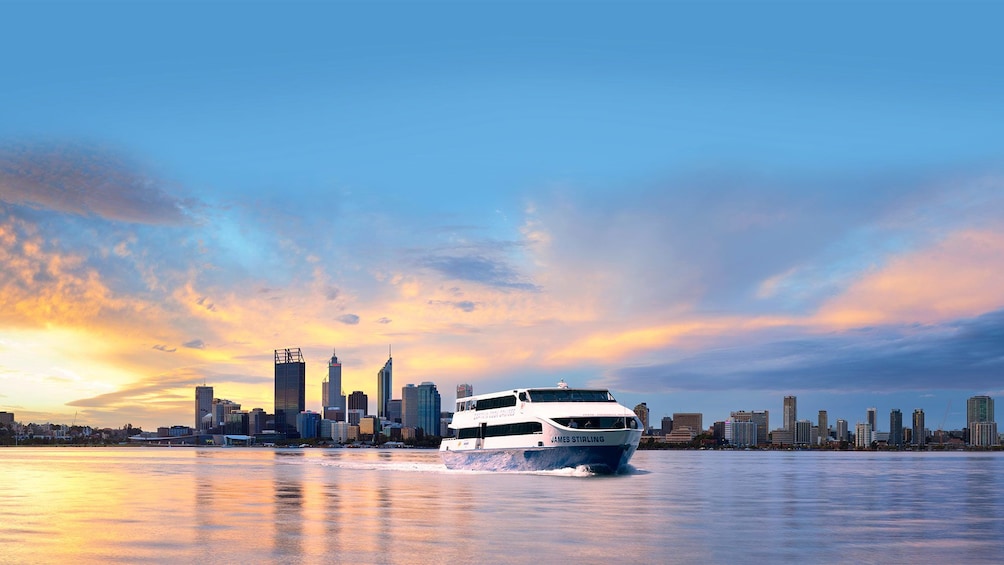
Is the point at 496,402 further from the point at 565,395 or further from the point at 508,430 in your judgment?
the point at 565,395

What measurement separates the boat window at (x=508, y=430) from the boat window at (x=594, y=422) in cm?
226

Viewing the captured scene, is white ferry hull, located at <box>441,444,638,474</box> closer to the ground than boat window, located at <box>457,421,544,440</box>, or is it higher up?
closer to the ground

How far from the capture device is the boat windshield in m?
89.2

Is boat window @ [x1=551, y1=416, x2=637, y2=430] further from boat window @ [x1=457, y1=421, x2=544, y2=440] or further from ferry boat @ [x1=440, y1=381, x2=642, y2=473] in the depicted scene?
boat window @ [x1=457, y1=421, x2=544, y2=440]

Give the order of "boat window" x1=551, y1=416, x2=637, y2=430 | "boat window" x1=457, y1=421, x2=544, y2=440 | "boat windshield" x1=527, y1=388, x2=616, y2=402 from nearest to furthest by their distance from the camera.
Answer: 1. "boat window" x1=551, y1=416, x2=637, y2=430
2. "boat window" x1=457, y1=421, x2=544, y2=440
3. "boat windshield" x1=527, y1=388, x2=616, y2=402

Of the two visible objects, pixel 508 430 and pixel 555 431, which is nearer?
pixel 555 431

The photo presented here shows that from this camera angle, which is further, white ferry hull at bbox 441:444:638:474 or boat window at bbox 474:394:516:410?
boat window at bbox 474:394:516:410

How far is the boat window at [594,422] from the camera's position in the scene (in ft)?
281

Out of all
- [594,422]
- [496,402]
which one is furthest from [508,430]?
[594,422]

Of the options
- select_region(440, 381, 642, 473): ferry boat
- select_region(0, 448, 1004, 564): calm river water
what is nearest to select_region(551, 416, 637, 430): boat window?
select_region(440, 381, 642, 473): ferry boat

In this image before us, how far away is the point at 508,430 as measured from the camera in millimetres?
92250

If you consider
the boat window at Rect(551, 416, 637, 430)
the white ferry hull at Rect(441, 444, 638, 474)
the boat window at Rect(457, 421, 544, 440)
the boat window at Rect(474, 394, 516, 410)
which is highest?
the boat window at Rect(474, 394, 516, 410)

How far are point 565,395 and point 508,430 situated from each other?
23.3 feet

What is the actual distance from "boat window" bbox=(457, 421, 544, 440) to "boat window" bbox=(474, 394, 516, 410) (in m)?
2.02
